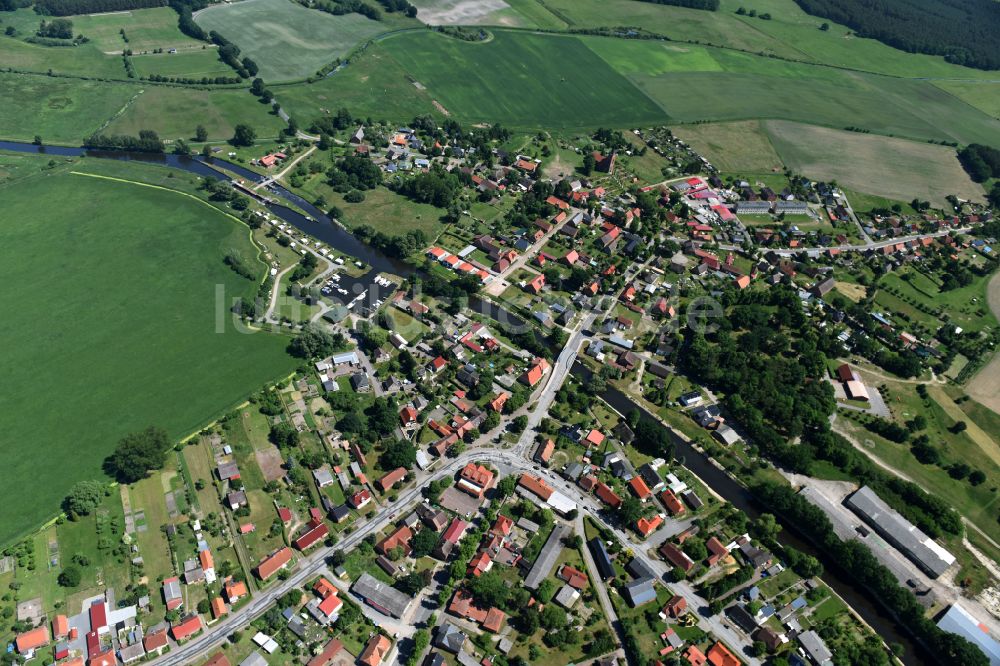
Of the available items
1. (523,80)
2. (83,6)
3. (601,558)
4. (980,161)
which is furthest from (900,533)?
(83,6)

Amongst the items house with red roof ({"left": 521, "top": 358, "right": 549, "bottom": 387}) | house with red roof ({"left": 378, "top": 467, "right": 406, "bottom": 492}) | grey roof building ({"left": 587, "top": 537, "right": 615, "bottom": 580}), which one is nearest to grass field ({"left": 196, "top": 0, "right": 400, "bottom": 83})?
house with red roof ({"left": 521, "top": 358, "right": 549, "bottom": 387})

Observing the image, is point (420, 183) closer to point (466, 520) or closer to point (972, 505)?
point (466, 520)

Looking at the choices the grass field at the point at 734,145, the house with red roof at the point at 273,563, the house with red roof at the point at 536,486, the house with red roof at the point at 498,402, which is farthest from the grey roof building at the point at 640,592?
the grass field at the point at 734,145

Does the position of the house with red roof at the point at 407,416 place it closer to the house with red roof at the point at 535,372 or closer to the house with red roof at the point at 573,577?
the house with red roof at the point at 535,372

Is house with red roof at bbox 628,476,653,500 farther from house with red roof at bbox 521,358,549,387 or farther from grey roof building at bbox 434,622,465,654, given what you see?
grey roof building at bbox 434,622,465,654

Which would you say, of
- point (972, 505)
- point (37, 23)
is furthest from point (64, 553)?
point (37, 23)

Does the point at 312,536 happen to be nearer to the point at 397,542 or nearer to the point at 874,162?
the point at 397,542
